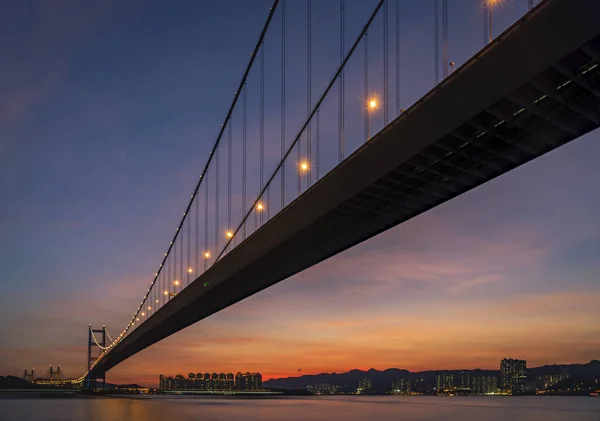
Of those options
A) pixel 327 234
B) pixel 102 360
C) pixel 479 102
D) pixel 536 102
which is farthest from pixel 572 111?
pixel 102 360

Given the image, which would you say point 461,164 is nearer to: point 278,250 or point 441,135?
point 441,135

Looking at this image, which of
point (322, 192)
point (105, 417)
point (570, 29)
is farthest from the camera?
point (105, 417)

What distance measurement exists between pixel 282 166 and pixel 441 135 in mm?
17914

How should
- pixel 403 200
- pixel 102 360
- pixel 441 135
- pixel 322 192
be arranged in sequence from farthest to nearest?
1. pixel 102 360
2. pixel 322 192
3. pixel 403 200
4. pixel 441 135

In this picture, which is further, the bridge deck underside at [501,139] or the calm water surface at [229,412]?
the calm water surface at [229,412]

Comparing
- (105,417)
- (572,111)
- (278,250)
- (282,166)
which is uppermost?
(282,166)

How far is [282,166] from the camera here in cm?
3141

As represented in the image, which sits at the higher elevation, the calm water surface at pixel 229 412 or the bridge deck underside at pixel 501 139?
the bridge deck underside at pixel 501 139

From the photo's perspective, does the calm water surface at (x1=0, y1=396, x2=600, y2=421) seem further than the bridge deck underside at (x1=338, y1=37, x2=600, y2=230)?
Yes

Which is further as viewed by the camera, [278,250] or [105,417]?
[105,417]

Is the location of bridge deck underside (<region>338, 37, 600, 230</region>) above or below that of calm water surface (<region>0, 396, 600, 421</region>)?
above

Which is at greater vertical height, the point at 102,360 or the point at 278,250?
the point at 278,250

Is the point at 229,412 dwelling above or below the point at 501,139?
below

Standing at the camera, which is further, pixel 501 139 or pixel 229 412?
pixel 229 412
